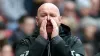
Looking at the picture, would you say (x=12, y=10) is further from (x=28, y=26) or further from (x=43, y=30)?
(x=43, y=30)

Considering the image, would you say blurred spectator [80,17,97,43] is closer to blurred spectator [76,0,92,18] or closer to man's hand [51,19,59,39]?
blurred spectator [76,0,92,18]

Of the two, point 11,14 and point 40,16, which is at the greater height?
point 40,16

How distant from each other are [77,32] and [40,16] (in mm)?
4081

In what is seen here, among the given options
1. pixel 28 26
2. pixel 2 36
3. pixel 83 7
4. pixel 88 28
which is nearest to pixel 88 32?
pixel 88 28

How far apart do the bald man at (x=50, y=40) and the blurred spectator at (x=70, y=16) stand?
13.3 feet

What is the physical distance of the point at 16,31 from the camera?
10359 millimetres

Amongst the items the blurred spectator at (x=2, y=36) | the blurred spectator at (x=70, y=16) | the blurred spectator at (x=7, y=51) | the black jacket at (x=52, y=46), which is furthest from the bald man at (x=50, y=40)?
the blurred spectator at (x=70, y=16)

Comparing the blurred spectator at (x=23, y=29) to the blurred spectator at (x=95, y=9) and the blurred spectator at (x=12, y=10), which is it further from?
the blurred spectator at (x=95, y=9)

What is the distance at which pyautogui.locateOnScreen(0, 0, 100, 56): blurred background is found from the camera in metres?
10.1

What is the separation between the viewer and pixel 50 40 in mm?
6445

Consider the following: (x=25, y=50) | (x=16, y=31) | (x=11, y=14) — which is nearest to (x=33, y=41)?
(x=25, y=50)

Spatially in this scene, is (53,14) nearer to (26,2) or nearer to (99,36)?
(99,36)

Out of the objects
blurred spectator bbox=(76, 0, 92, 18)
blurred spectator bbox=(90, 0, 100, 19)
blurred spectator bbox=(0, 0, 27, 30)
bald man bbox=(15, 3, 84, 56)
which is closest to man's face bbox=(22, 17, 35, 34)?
blurred spectator bbox=(0, 0, 27, 30)

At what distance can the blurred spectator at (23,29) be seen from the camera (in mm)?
10078
